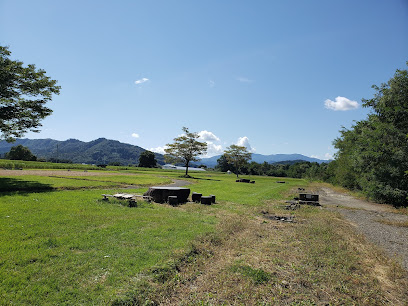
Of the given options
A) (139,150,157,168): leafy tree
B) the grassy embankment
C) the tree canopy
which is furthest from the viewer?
(139,150,157,168): leafy tree

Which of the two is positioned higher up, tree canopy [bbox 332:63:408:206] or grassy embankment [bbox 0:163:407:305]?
tree canopy [bbox 332:63:408:206]

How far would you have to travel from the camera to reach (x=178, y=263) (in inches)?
245

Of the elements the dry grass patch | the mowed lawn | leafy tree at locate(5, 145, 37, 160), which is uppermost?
leafy tree at locate(5, 145, 37, 160)

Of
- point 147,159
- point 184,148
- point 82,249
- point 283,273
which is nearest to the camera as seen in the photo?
point 283,273

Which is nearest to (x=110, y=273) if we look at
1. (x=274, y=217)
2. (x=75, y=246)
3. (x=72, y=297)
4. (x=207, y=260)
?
(x=72, y=297)

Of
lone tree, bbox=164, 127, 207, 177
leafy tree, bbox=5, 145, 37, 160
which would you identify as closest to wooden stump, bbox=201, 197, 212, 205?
lone tree, bbox=164, 127, 207, 177

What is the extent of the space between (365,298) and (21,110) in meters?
30.2

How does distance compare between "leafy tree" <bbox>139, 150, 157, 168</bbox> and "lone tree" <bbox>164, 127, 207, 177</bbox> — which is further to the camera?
"leafy tree" <bbox>139, 150, 157, 168</bbox>

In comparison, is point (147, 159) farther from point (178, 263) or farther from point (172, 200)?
point (178, 263)

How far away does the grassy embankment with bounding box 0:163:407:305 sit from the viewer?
4.82 meters

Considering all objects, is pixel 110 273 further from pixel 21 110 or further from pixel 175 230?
pixel 21 110

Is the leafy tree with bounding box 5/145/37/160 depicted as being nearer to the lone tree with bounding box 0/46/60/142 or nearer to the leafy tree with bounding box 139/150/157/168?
the leafy tree with bounding box 139/150/157/168

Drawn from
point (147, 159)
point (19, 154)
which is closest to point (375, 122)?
point (147, 159)

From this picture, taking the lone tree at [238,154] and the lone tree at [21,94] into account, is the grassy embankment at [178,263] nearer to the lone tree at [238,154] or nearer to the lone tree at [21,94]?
the lone tree at [21,94]
